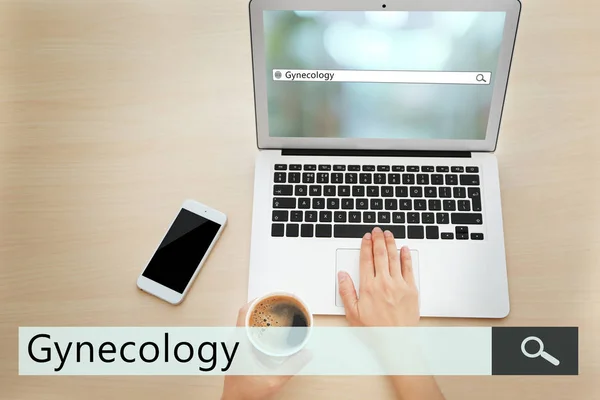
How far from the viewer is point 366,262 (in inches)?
39.5

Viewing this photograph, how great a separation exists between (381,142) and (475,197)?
0.17 metres

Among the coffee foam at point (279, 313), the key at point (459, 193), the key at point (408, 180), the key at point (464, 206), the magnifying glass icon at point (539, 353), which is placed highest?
the key at point (408, 180)

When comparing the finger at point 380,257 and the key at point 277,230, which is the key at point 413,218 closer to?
the finger at point 380,257

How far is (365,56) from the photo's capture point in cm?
97

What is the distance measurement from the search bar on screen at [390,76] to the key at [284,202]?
7.5 inches

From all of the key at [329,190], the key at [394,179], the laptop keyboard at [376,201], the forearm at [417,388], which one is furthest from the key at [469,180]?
the forearm at [417,388]

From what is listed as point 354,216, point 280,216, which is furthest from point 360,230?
point 280,216

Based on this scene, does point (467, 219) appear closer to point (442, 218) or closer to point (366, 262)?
point (442, 218)

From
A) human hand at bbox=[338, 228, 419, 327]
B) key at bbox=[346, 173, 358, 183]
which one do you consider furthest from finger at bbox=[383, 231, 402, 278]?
key at bbox=[346, 173, 358, 183]

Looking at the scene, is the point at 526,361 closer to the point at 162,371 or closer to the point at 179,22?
the point at 162,371

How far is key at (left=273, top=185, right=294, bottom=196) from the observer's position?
1050 millimetres

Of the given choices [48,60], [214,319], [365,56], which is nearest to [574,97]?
[365,56]

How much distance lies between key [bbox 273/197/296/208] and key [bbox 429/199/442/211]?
22 cm

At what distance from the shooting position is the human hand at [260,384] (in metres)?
0.94
